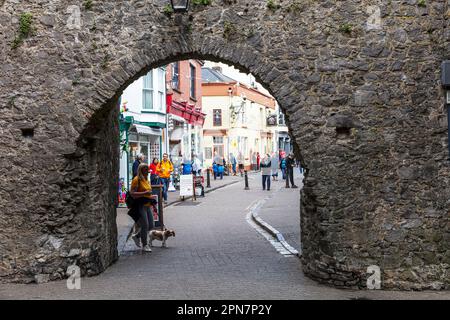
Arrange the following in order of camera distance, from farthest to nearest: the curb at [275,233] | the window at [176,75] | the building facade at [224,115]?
the building facade at [224,115] < the window at [176,75] < the curb at [275,233]

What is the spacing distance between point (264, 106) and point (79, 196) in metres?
52.6

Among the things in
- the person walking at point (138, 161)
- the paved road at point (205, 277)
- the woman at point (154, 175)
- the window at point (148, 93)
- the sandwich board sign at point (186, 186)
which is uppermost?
the window at point (148, 93)

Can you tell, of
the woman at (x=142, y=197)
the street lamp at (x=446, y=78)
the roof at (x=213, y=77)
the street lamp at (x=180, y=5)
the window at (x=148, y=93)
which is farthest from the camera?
the roof at (x=213, y=77)

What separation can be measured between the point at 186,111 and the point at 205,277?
83.4ft

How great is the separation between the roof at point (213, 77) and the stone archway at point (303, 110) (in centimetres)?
4140

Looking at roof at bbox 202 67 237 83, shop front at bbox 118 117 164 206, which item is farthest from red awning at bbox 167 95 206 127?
roof at bbox 202 67 237 83

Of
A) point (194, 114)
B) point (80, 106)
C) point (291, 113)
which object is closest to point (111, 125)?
point (80, 106)

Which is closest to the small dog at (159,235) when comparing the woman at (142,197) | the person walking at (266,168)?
the woman at (142,197)

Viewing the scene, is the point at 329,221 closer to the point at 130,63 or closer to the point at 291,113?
the point at 291,113

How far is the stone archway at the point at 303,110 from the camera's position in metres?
8.88

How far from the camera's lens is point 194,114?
36781mm

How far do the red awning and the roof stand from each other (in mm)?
10926

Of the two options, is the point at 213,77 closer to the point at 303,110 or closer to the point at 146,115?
the point at 146,115

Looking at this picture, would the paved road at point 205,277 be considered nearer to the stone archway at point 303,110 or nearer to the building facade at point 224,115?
the stone archway at point 303,110
